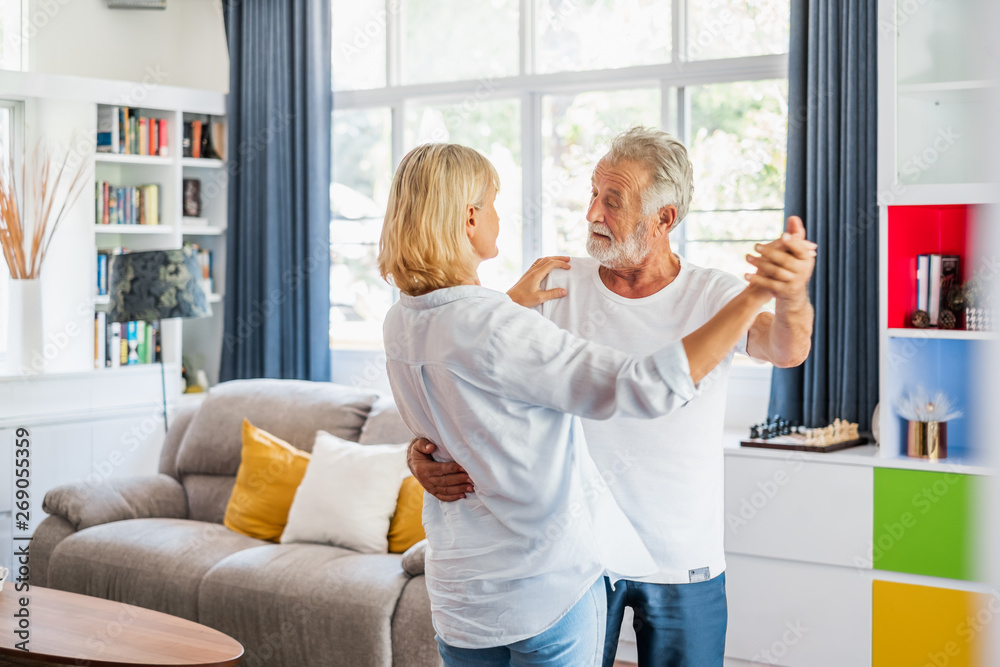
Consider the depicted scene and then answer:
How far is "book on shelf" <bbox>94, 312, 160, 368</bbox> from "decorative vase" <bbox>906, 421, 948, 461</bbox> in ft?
11.4

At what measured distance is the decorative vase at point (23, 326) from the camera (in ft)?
14.3

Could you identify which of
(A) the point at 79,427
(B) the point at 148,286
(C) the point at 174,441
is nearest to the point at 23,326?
(A) the point at 79,427

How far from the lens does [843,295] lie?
3.51 m

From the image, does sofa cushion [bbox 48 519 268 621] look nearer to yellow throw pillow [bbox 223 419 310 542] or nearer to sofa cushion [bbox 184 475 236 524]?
yellow throw pillow [bbox 223 419 310 542]

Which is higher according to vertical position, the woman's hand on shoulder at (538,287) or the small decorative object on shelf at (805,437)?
the woman's hand on shoulder at (538,287)

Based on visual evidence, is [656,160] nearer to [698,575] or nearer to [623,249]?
[623,249]

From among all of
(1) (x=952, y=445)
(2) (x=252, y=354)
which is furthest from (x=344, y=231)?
(1) (x=952, y=445)

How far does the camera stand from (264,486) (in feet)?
11.6

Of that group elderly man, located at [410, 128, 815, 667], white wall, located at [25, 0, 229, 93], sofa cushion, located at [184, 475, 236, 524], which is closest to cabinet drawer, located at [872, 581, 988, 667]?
elderly man, located at [410, 128, 815, 667]

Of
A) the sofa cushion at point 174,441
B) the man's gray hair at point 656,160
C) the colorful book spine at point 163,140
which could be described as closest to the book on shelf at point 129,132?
the colorful book spine at point 163,140

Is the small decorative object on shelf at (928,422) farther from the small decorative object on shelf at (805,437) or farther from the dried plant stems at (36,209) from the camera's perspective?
the dried plant stems at (36,209)

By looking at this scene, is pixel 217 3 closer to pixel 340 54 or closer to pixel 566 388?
pixel 340 54

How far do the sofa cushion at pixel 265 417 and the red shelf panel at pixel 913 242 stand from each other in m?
1.89

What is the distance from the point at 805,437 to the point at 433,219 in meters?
2.28
